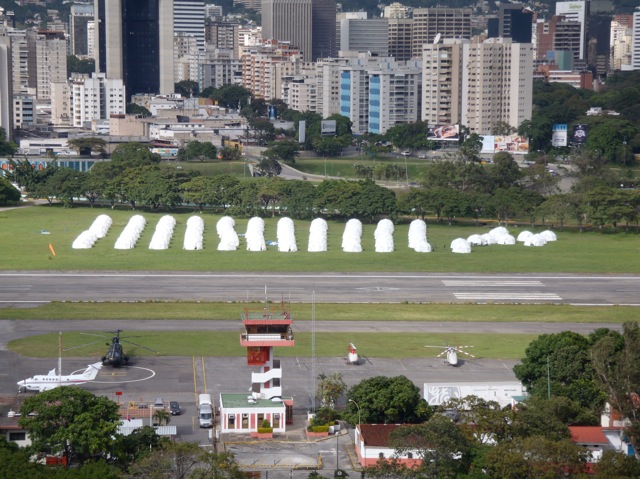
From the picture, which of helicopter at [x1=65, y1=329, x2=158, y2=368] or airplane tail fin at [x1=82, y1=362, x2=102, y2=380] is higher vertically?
helicopter at [x1=65, y1=329, x2=158, y2=368]

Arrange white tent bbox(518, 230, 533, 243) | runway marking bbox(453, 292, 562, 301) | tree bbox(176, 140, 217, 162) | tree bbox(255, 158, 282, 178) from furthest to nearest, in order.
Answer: tree bbox(176, 140, 217, 162)
tree bbox(255, 158, 282, 178)
white tent bbox(518, 230, 533, 243)
runway marking bbox(453, 292, 562, 301)

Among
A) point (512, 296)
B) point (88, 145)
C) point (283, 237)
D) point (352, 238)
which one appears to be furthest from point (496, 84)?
point (512, 296)

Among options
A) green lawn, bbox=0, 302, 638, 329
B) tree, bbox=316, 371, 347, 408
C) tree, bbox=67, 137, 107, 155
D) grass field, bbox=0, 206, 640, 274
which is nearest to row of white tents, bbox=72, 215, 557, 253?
grass field, bbox=0, 206, 640, 274

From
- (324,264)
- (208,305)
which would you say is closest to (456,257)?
(324,264)

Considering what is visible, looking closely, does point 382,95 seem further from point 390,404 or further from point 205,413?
point 390,404

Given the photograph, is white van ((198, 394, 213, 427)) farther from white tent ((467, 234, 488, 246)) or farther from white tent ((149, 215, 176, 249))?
white tent ((467, 234, 488, 246))

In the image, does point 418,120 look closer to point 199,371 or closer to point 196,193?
point 196,193
